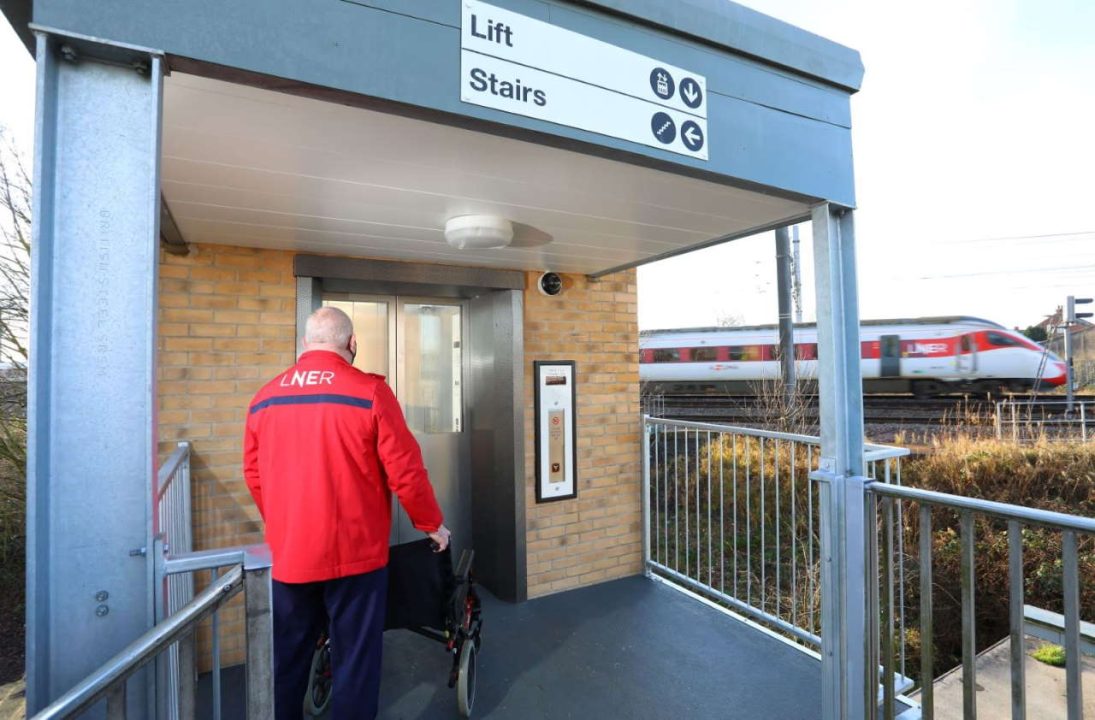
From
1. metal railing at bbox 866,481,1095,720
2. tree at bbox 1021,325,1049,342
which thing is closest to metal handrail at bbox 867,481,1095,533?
metal railing at bbox 866,481,1095,720

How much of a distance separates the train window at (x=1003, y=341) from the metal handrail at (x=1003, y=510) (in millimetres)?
18049

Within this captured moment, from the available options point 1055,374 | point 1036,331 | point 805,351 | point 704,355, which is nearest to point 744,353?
point 704,355

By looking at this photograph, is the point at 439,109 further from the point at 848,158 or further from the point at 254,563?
the point at 848,158

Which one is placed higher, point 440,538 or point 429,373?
point 429,373

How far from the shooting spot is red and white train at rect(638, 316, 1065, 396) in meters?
16.5

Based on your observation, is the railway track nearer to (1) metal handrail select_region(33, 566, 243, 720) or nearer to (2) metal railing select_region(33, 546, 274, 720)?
(2) metal railing select_region(33, 546, 274, 720)

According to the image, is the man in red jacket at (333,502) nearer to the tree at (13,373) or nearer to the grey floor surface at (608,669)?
the grey floor surface at (608,669)

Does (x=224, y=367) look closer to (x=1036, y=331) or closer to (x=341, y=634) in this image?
(x=341, y=634)

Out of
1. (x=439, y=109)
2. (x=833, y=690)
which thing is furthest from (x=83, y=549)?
(x=833, y=690)

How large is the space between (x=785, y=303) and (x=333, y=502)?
935 centimetres

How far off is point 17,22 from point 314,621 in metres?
2.15

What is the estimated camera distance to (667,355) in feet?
70.9

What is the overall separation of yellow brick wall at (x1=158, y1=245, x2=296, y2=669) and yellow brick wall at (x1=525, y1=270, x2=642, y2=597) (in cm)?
171

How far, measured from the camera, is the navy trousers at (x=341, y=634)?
91.5 inches
